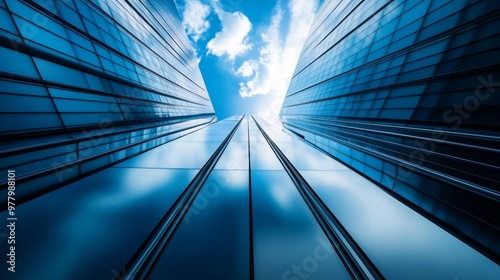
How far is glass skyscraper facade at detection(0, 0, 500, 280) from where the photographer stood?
1.92 m

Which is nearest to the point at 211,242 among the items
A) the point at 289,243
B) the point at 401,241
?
the point at 289,243

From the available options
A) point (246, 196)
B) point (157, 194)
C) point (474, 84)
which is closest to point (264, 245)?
point (246, 196)

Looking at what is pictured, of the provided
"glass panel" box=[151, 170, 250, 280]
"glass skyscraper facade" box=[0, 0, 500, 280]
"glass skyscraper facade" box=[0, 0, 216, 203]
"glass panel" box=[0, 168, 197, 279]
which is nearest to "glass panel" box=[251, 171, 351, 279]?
"glass skyscraper facade" box=[0, 0, 500, 280]

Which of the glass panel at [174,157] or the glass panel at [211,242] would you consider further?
the glass panel at [174,157]

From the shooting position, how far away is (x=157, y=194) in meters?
3.04

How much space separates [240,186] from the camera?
3.55m

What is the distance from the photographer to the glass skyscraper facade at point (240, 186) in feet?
6.29

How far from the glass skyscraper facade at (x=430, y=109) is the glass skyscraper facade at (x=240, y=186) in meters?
0.04

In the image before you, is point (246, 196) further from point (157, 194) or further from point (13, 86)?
point (13, 86)

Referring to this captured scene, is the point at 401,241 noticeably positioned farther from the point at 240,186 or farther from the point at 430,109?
the point at 430,109

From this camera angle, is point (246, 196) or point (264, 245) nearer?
point (264, 245)

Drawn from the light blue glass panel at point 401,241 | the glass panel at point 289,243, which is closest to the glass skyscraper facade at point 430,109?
the light blue glass panel at point 401,241

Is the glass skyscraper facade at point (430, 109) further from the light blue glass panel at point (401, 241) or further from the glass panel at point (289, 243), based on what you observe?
the glass panel at point (289, 243)

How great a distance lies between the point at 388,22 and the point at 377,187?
16.1 metres
